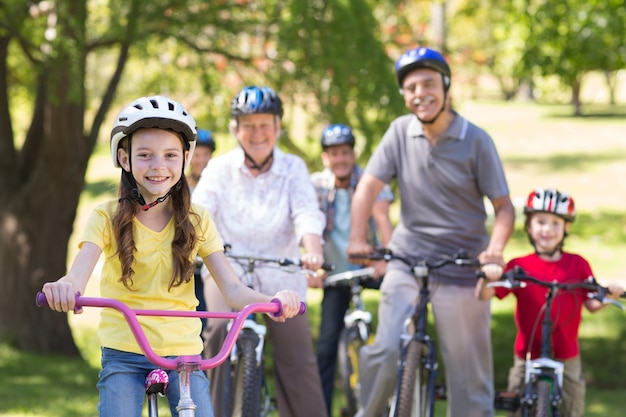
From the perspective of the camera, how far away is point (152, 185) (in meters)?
4.26

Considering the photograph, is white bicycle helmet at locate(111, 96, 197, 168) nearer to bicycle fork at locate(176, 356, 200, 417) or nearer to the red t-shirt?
bicycle fork at locate(176, 356, 200, 417)

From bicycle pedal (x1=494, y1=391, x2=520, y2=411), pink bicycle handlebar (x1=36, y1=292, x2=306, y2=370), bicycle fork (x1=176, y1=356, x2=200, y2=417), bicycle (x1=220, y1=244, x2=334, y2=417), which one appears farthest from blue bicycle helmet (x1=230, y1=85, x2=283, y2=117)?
bicycle fork (x1=176, y1=356, x2=200, y2=417)

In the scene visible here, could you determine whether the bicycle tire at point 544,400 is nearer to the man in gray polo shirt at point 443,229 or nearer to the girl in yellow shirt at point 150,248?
the man in gray polo shirt at point 443,229

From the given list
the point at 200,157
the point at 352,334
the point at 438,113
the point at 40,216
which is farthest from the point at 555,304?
the point at 40,216

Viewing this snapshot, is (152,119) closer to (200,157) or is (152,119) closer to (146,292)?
(146,292)

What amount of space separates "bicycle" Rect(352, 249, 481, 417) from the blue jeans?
186cm

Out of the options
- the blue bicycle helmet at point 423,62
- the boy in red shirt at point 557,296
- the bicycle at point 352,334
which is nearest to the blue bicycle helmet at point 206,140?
the bicycle at point 352,334

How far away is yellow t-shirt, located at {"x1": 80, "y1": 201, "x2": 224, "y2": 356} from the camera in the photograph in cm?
419

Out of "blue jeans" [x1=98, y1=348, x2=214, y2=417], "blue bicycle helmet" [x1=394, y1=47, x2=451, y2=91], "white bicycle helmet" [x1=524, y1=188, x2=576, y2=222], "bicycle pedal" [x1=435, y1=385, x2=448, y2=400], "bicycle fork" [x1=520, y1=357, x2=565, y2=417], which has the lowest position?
"bicycle pedal" [x1=435, y1=385, x2=448, y2=400]

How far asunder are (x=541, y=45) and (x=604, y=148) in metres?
19.5

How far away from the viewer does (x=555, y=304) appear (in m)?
6.49

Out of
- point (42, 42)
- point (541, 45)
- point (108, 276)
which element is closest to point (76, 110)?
point (42, 42)

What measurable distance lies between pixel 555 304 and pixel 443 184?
3.42 feet

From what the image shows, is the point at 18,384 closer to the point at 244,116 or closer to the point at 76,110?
the point at 76,110
